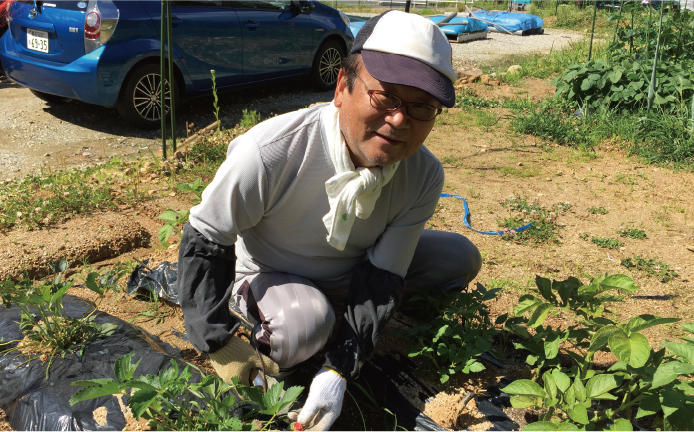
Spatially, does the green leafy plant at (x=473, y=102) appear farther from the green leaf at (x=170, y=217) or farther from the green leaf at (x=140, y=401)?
the green leaf at (x=140, y=401)

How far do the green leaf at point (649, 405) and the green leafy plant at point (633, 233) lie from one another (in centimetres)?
206

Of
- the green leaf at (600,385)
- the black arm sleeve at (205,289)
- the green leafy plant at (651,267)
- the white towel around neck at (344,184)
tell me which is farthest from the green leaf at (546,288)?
the green leafy plant at (651,267)

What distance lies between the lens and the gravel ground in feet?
15.9

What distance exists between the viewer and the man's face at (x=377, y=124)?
1731 millimetres

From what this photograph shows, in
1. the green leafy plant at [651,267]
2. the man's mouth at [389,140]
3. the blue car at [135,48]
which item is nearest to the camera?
the man's mouth at [389,140]

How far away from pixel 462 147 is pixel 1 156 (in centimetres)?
391

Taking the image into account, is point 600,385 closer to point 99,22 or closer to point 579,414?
point 579,414

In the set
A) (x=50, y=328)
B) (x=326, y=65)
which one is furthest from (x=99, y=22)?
(x=50, y=328)

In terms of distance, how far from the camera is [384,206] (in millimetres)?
2086

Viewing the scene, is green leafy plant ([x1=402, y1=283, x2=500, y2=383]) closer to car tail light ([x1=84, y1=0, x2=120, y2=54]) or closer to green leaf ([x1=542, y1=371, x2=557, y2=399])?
green leaf ([x1=542, y1=371, x2=557, y2=399])

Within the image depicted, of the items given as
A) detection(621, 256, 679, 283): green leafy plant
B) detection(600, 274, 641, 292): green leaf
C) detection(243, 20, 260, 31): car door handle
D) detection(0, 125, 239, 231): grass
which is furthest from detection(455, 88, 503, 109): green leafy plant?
detection(600, 274, 641, 292): green leaf

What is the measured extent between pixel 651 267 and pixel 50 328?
9.84ft

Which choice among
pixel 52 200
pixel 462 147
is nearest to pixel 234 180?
pixel 52 200

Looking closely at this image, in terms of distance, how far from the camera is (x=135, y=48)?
5.12m
